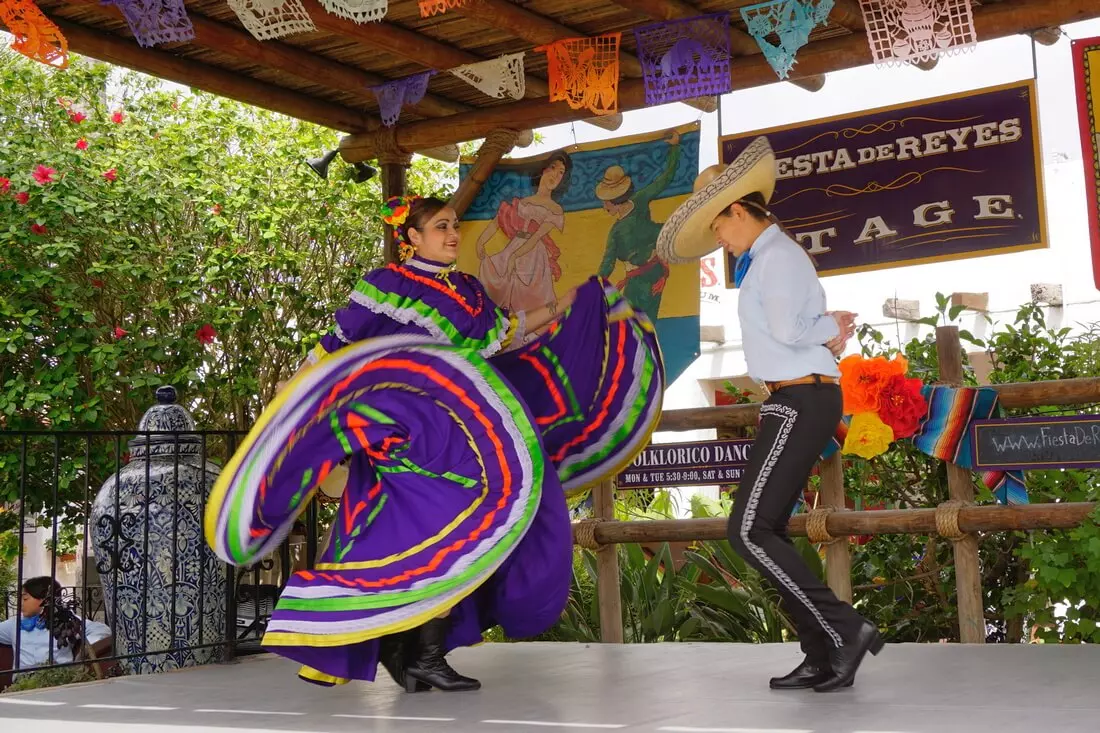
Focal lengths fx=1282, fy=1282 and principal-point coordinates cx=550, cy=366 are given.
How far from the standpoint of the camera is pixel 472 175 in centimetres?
744

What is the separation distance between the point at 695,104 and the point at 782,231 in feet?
9.69

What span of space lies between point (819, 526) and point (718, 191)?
2.02 m

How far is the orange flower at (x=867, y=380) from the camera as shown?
18.3 ft

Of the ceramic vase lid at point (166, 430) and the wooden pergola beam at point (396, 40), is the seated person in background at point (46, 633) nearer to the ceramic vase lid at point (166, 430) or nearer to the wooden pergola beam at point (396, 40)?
the ceramic vase lid at point (166, 430)

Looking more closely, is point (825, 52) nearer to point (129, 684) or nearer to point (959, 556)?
point (959, 556)

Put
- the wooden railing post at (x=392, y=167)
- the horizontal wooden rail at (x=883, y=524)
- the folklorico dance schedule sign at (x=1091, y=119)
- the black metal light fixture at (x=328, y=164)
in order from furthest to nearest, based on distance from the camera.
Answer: the black metal light fixture at (x=328, y=164)
the wooden railing post at (x=392, y=167)
the folklorico dance schedule sign at (x=1091, y=119)
the horizontal wooden rail at (x=883, y=524)

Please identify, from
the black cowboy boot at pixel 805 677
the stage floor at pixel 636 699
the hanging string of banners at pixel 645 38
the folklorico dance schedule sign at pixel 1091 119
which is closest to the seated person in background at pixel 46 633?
the stage floor at pixel 636 699

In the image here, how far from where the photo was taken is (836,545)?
225 inches

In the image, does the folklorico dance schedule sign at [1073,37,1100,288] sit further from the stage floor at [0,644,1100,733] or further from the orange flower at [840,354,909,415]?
the stage floor at [0,644,1100,733]

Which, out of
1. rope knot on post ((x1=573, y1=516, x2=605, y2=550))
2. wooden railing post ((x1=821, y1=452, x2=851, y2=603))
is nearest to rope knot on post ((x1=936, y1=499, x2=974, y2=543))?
wooden railing post ((x1=821, y1=452, x2=851, y2=603))

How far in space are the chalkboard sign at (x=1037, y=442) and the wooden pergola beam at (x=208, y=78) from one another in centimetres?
401

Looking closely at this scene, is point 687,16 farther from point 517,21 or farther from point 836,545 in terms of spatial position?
point 836,545

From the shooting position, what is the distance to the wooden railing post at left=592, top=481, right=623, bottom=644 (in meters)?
6.18

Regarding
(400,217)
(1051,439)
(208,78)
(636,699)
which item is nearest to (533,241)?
(208,78)
